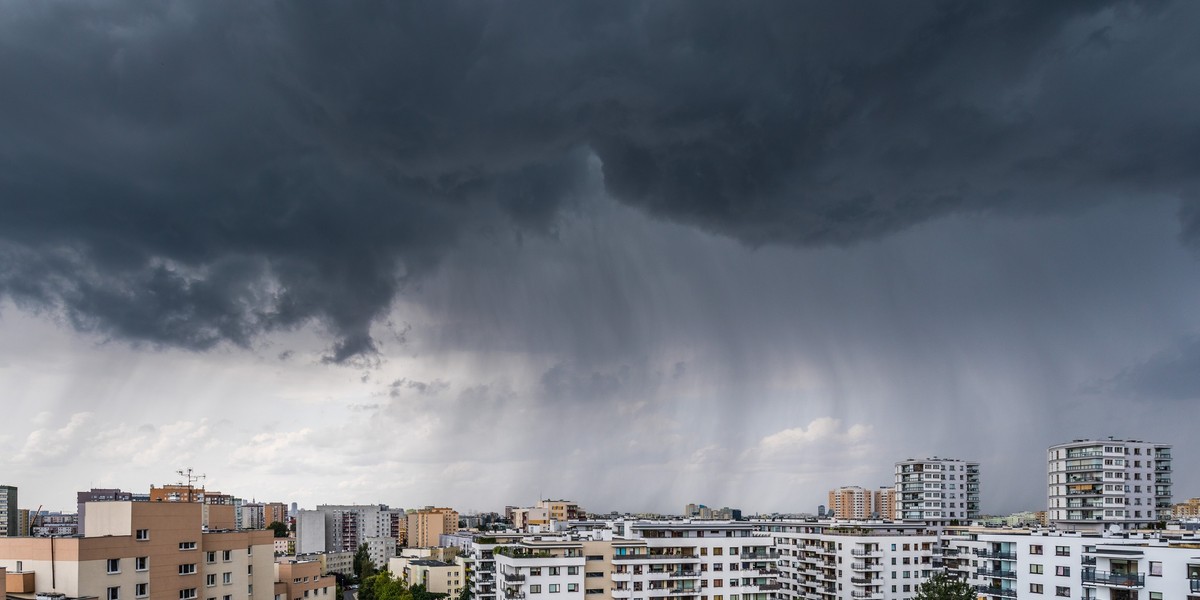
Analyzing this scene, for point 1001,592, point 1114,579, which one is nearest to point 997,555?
point 1001,592

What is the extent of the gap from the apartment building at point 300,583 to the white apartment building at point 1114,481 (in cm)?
7486

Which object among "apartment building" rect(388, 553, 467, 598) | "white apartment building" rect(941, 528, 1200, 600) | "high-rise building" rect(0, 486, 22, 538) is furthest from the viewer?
"high-rise building" rect(0, 486, 22, 538)

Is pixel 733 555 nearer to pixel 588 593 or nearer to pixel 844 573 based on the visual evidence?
pixel 588 593

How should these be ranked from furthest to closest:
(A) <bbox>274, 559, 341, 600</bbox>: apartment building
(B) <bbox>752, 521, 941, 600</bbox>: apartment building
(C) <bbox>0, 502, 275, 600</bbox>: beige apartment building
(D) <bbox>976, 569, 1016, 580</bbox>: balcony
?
(B) <bbox>752, 521, 941, 600</bbox>: apartment building < (D) <bbox>976, 569, 1016, 580</bbox>: balcony < (A) <bbox>274, 559, 341, 600</bbox>: apartment building < (C) <bbox>0, 502, 275, 600</bbox>: beige apartment building

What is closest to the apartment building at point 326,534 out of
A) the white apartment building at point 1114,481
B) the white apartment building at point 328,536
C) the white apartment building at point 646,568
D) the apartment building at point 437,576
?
the white apartment building at point 328,536

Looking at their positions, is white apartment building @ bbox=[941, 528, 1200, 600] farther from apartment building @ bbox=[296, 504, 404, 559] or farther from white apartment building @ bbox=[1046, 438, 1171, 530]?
apartment building @ bbox=[296, 504, 404, 559]

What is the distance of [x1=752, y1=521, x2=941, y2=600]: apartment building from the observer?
7950 cm

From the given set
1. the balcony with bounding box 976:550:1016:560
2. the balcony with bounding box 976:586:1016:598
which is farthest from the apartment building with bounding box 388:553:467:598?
the balcony with bounding box 976:586:1016:598

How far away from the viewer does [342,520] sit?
197875 mm

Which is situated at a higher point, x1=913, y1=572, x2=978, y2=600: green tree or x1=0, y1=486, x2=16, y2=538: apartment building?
x1=913, y1=572, x2=978, y2=600: green tree

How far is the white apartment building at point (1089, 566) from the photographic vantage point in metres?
48.3

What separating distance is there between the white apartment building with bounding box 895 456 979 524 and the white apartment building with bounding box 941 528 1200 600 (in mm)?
54333

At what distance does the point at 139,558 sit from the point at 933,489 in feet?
353

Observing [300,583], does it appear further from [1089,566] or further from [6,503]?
[6,503]
